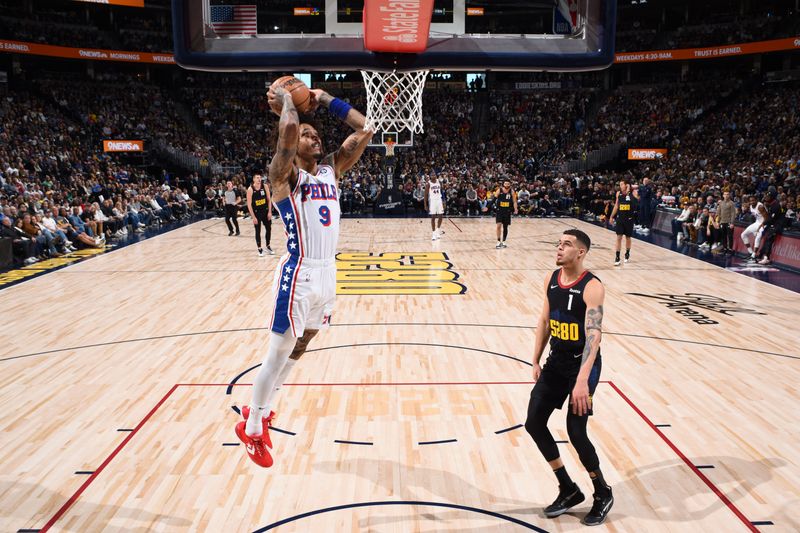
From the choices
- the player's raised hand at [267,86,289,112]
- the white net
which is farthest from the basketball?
the white net

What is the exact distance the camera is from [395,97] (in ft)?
37.6

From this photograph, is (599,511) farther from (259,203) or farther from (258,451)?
(259,203)

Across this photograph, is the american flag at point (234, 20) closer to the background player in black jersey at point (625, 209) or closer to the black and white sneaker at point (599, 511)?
the background player in black jersey at point (625, 209)

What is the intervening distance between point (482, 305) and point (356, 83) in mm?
26513

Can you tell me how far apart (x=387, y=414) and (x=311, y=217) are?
2.19 meters

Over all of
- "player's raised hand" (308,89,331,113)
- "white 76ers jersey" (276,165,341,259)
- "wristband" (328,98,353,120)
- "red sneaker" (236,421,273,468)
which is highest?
"player's raised hand" (308,89,331,113)

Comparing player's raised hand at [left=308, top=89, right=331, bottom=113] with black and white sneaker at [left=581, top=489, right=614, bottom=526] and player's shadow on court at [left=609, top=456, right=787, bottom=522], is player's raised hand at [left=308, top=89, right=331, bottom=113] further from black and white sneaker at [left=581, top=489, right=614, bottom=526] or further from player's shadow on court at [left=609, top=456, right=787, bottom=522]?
player's shadow on court at [left=609, top=456, right=787, bottom=522]

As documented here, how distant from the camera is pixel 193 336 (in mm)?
7930

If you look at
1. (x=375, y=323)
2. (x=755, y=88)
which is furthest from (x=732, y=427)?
(x=755, y=88)

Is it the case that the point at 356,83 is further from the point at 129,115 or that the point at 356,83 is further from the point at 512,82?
the point at 129,115

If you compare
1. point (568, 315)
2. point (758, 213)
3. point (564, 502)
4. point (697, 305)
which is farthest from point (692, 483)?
point (758, 213)

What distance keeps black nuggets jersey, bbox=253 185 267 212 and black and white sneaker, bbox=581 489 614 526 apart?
11.0 metres

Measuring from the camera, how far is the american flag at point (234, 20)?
9.82 m

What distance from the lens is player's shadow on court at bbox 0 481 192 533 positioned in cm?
371
